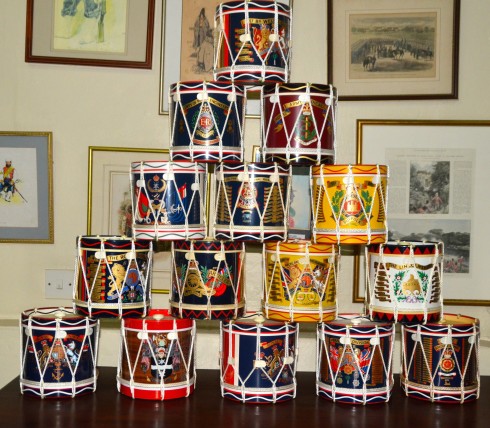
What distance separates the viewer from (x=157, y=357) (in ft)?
7.68

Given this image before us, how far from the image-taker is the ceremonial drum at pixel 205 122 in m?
2.37

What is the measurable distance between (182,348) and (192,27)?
4.33ft

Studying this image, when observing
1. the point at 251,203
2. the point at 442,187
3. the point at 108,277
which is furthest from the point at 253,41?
the point at 442,187

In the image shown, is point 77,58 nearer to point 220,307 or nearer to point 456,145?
point 220,307

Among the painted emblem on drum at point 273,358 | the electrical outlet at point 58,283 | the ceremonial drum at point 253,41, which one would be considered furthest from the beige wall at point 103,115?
the painted emblem on drum at point 273,358

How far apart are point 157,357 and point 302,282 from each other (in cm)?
54

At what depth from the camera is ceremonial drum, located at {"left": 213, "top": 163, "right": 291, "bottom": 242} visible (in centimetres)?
235

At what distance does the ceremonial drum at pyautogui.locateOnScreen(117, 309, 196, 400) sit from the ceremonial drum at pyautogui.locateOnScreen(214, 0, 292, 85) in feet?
2.84

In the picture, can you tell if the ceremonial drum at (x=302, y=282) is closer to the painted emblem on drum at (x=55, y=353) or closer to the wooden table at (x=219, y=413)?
the wooden table at (x=219, y=413)

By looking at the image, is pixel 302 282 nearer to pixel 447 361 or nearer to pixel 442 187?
pixel 447 361

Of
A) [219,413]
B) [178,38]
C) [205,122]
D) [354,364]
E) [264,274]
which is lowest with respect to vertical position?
[219,413]

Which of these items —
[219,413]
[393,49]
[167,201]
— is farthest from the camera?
[393,49]

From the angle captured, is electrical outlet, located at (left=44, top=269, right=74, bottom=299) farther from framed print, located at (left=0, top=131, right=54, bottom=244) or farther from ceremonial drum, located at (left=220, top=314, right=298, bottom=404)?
ceremonial drum, located at (left=220, top=314, right=298, bottom=404)

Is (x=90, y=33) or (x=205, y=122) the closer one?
(x=205, y=122)
